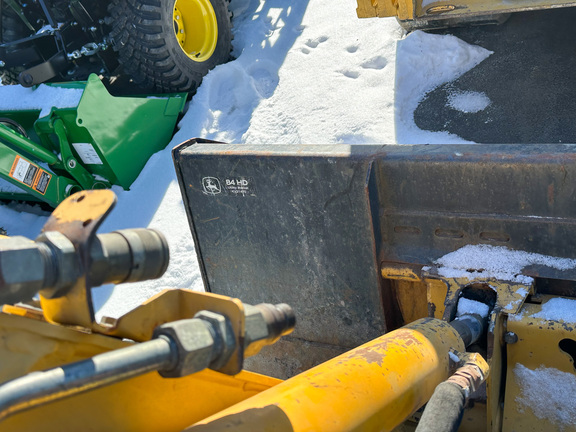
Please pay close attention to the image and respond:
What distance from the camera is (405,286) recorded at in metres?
2.21

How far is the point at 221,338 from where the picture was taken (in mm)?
974

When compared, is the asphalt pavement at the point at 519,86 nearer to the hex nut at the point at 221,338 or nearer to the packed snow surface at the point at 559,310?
the packed snow surface at the point at 559,310

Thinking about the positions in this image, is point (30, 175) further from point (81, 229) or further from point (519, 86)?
point (81, 229)

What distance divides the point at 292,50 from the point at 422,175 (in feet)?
12.6

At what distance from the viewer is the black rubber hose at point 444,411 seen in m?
1.16

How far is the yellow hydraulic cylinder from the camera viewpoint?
43.0 inches

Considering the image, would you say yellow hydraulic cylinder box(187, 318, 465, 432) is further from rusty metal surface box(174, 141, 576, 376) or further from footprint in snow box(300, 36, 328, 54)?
footprint in snow box(300, 36, 328, 54)

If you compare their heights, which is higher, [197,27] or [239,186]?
[197,27]

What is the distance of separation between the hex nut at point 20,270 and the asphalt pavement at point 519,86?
3610 millimetres

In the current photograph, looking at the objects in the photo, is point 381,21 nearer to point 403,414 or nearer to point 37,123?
point 37,123

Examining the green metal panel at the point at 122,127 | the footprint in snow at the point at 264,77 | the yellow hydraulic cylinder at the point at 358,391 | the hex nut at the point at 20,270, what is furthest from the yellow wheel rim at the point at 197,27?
the hex nut at the point at 20,270

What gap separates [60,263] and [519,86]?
4.12 metres

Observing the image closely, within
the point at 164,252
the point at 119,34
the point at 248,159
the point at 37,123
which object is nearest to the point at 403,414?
the point at 164,252

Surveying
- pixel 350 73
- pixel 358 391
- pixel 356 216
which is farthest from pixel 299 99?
pixel 358 391
